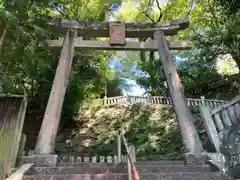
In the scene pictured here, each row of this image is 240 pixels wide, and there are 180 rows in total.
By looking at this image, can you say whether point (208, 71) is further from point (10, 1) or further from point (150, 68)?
point (10, 1)

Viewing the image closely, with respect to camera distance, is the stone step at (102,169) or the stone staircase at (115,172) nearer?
the stone staircase at (115,172)

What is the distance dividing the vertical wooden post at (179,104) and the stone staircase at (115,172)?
0.62 metres

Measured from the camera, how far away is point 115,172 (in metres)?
4.23

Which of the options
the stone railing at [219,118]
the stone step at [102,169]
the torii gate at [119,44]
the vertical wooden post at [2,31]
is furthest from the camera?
the vertical wooden post at [2,31]

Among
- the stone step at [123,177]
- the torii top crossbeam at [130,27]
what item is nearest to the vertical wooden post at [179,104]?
the torii top crossbeam at [130,27]

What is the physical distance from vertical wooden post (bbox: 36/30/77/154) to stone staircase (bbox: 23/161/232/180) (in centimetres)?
54

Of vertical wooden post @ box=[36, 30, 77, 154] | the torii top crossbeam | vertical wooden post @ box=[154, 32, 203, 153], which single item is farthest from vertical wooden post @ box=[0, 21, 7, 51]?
vertical wooden post @ box=[154, 32, 203, 153]

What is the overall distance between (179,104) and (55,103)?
8.82ft

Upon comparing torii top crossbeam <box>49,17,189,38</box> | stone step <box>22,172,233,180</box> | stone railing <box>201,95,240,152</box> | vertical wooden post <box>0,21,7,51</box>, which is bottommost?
stone step <box>22,172,233,180</box>

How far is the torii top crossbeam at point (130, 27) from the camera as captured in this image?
6711mm

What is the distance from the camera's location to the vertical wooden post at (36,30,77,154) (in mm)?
4906

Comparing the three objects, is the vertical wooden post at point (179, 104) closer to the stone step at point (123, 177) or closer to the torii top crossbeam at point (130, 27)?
the torii top crossbeam at point (130, 27)

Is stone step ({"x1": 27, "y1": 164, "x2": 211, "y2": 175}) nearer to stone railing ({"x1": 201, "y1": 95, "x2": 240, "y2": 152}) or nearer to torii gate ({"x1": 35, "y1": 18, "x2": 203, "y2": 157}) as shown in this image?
stone railing ({"x1": 201, "y1": 95, "x2": 240, "y2": 152})

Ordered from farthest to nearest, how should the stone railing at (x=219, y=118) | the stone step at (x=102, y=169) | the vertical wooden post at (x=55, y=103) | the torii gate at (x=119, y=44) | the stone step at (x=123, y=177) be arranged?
1. the torii gate at (x=119, y=44)
2. the stone railing at (x=219, y=118)
3. the vertical wooden post at (x=55, y=103)
4. the stone step at (x=102, y=169)
5. the stone step at (x=123, y=177)
